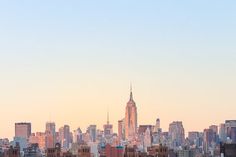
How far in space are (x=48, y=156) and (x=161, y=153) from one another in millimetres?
28955

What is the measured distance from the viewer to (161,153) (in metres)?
174

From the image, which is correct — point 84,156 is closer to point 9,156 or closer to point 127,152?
point 127,152

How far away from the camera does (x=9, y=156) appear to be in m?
177

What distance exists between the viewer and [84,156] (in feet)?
650

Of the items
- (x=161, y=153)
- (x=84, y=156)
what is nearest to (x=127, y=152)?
(x=84, y=156)

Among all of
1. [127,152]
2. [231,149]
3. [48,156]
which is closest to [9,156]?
[48,156]

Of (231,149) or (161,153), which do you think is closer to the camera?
(161,153)

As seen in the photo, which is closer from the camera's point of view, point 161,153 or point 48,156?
point 161,153

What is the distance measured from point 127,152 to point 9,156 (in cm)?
3147

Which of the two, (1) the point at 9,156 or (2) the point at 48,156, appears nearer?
(1) the point at 9,156

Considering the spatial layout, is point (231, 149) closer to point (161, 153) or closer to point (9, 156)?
point (161, 153)

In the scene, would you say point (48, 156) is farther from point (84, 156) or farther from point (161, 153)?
point (161, 153)

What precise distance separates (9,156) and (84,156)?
2573 cm

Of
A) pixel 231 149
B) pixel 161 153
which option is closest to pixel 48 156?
pixel 161 153
